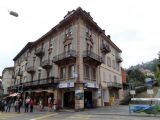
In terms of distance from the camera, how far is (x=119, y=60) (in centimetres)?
4269

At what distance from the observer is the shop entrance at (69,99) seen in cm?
2972

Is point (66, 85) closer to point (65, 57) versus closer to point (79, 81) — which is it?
point (79, 81)

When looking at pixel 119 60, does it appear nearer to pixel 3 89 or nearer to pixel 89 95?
pixel 89 95

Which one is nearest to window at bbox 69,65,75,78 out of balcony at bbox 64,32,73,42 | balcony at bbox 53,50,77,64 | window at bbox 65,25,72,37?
balcony at bbox 53,50,77,64

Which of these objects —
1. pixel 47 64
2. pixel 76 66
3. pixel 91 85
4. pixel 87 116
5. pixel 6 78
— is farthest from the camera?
pixel 6 78

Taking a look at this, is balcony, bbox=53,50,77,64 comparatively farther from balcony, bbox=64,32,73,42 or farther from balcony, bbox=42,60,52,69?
balcony, bbox=64,32,73,42

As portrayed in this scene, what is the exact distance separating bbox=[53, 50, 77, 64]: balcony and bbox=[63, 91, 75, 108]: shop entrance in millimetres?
5068

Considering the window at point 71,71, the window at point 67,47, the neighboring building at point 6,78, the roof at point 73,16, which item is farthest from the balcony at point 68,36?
the neighboring building at point 6,78

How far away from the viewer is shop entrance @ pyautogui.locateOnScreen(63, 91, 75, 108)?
29.7 m

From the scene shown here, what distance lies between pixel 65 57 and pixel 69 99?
665 cm

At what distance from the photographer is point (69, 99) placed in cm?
3023

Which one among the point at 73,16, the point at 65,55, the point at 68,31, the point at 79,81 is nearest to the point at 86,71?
the point at 79,81

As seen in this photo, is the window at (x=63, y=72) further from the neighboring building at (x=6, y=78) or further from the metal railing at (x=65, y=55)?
the neighboring building at (x=6, y=78)

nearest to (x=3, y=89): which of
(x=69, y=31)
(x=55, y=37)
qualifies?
(x=55, y=37)
